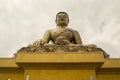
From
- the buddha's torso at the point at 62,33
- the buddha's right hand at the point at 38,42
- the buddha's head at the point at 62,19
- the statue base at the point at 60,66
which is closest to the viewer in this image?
the statue base at the point at 60,66

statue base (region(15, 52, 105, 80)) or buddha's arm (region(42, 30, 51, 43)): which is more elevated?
buddha's arm (region(42, 30, 51, 43))

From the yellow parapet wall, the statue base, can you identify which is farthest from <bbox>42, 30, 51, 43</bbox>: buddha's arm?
the statue base

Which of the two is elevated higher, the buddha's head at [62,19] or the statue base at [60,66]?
the buddha's head at [62,19]

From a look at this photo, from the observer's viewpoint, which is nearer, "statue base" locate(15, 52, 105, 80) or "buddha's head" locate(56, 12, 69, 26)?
"statue base" locate(15, 52, 105, 80)

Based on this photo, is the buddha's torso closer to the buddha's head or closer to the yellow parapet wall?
the buddha's head

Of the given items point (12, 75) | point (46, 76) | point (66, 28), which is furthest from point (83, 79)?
point (66, 28)

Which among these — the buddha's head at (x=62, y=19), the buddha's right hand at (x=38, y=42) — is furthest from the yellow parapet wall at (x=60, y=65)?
the buddha's head at (x=62, y=19)

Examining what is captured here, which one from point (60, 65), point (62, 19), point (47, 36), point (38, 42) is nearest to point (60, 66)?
point (60, 65)

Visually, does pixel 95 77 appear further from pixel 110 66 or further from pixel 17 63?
pixel 17 63

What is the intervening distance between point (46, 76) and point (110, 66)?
1.70 m

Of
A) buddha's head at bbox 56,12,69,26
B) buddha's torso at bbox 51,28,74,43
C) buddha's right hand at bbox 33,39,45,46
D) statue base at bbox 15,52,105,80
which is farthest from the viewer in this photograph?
buddha's head at bbox 56,12,69,26

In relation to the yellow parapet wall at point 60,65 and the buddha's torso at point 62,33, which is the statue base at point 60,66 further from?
the buddha's torso at point 62,33

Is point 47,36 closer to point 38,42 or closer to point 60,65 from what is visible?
point 38,42

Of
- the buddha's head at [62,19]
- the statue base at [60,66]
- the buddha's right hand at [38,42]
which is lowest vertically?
the statue base at [60,66]
